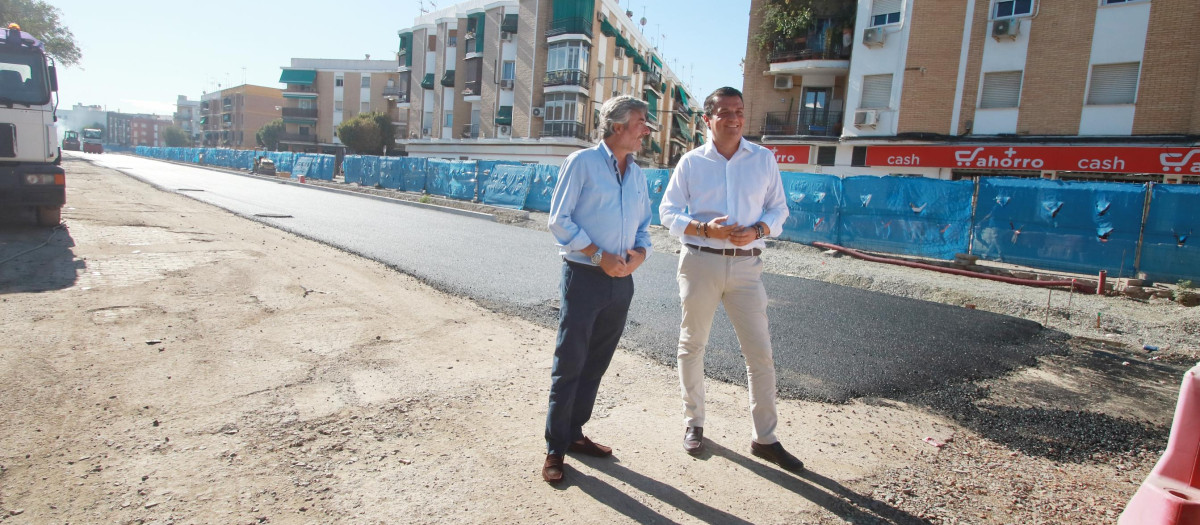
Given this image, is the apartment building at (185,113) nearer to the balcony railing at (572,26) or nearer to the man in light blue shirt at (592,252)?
the balcony railing at (572,26)

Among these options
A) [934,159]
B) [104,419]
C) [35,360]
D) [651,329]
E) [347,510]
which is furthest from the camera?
[934,159]

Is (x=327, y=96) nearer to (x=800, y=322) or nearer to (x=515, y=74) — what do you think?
(x=515, y=74)

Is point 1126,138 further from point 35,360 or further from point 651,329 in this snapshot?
point 35,360

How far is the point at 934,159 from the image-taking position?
23828mm

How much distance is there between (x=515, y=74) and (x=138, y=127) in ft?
569

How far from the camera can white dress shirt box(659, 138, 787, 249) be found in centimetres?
317

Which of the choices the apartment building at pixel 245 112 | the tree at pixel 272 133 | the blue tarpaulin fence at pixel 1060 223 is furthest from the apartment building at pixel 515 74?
the apartment building at pixel 245 112

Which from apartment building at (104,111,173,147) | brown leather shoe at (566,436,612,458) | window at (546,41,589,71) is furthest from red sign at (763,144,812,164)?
apartment building at (104,111,173,147)

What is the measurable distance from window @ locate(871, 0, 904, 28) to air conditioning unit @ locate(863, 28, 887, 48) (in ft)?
1.91

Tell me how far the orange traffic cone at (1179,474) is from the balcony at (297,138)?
3313 inches

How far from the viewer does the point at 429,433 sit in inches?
128

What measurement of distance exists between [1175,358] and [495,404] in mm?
6974

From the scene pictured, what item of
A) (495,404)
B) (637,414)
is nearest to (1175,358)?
(637,414)

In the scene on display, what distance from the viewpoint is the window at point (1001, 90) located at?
2239 cm
